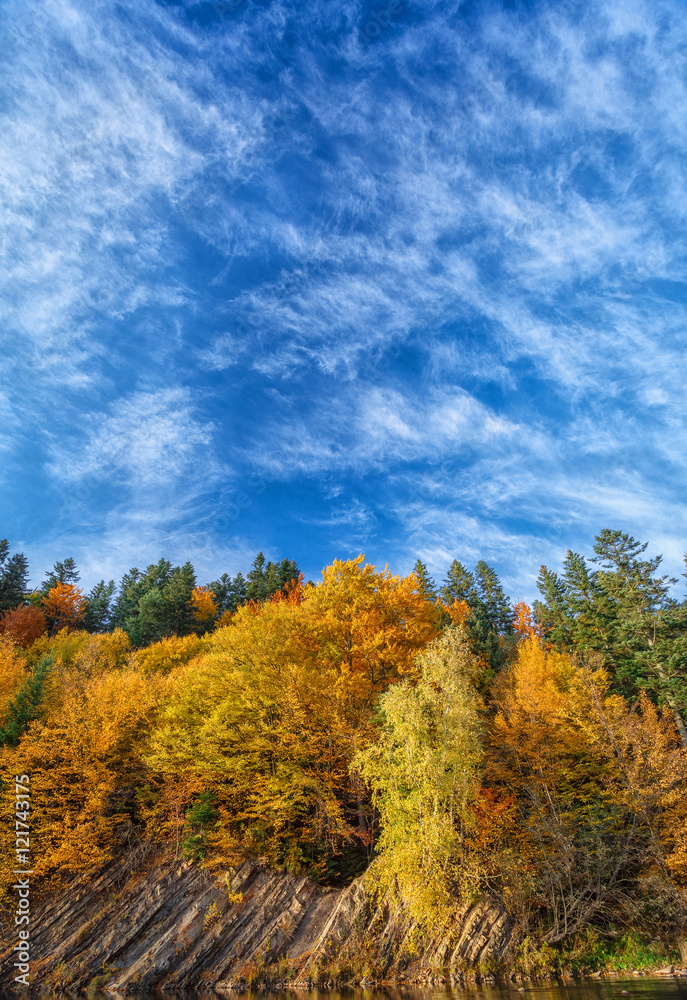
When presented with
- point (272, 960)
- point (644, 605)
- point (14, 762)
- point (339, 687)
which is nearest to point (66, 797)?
Answer: point (14, 762)

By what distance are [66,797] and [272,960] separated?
1715 cm

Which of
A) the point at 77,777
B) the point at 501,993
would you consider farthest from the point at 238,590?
the point at 501,993

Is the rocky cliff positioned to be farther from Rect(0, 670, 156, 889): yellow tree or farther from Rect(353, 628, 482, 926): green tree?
Rect(0, 670, 156, 889): yellow tree

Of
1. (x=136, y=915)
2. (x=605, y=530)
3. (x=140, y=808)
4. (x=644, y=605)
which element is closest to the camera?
(x=136, y=915)

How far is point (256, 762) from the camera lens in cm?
3272

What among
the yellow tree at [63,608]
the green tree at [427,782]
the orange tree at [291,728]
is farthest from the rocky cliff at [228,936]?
the yellow tree at [63,608]

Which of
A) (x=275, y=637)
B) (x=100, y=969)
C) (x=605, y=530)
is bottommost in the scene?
(x=100, y=969)

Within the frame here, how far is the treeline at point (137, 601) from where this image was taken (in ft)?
234

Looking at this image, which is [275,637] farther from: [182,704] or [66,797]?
[66,797]

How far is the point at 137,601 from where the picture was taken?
84.9m

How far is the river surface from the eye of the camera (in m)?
19.1

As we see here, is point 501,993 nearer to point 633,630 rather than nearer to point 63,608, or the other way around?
point 633,630

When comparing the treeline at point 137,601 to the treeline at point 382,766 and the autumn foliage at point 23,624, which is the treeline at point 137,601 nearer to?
the autumn foliage at point 23,624

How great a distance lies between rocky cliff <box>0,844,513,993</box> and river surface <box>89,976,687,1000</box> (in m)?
1.35
